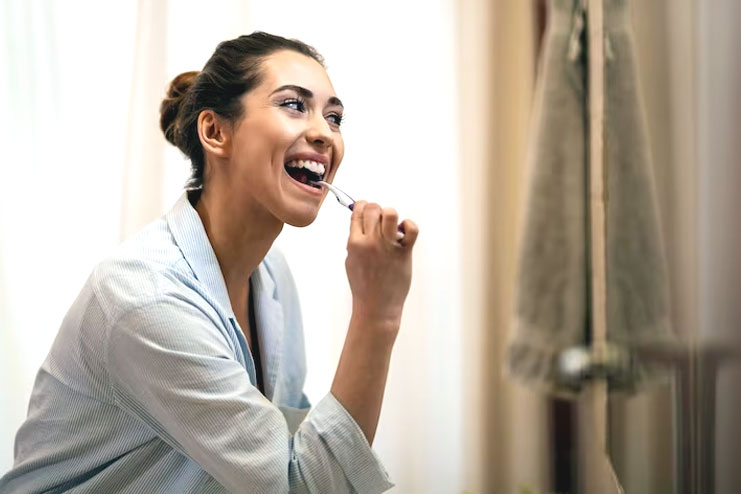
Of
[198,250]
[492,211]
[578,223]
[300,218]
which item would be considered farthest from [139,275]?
[492,211]

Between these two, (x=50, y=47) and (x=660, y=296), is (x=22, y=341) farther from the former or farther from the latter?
(x=660, y=296)

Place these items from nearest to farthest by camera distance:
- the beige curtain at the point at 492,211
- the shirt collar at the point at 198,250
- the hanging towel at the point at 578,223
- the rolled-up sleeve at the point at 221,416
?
the hanging towel at the point at 578,223 < the rolled-up sleeve at the point at 221,416 < the shirt collar at the point at 198,250 < the beige curtain at the point at 492,211

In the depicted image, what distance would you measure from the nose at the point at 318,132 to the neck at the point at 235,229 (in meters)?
0.11

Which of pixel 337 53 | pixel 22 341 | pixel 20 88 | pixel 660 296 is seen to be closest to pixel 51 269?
pixel 22 341

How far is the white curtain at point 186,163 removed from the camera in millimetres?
1245

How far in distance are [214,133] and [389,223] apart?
10.7 inches

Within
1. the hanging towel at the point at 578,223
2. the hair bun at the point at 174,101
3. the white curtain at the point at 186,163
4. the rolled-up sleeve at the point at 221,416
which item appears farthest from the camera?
the white curtain at the point at 186,163

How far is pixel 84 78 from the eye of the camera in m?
1.27

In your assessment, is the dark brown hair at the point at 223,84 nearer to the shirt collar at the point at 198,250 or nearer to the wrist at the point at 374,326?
the shirt collar at the point at 198,250

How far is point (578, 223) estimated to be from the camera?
76 centimetres

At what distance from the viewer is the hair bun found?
990 mm

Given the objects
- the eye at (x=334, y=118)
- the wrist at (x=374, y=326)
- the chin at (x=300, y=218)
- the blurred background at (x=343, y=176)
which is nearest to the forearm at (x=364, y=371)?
the wrist at (x=374, y=326)

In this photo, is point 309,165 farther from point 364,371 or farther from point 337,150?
point 364,371

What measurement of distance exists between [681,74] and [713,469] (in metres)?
0.25
